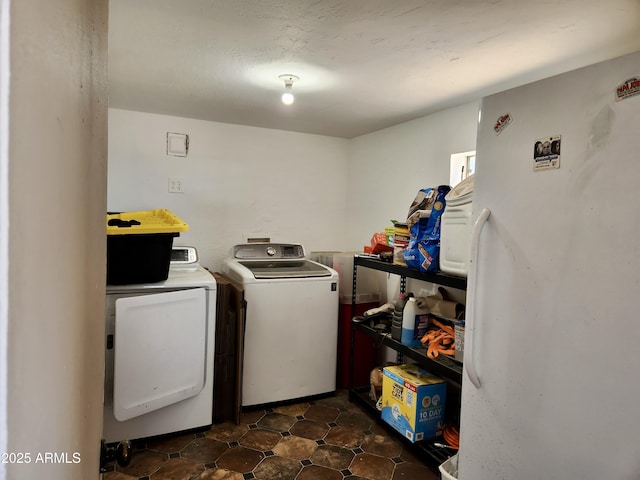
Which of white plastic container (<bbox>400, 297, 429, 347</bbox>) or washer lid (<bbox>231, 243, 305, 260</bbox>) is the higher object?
washer lid (<bbox>231, 243, 305, 260</bbox>)

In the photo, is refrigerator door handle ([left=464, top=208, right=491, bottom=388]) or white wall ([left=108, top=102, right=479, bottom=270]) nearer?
refrigerator door handle ([left=464, top=208, right=491, bottom=388])

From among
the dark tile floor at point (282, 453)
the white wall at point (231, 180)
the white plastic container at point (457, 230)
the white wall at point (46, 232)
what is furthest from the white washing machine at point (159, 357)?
the white wall at point (46, 232)

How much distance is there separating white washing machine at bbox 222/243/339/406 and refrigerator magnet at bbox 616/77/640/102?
2.03 metres

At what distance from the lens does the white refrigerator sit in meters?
0.94

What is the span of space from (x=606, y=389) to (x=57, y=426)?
3.77ft

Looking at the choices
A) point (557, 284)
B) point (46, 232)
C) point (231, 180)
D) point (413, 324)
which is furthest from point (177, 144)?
point (46, 232)

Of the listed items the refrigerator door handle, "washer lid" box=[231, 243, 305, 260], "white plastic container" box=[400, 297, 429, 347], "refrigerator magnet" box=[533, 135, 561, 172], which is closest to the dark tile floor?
"white plastic container" box=[400, 297, 429, 347]

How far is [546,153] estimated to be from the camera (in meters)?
1.12

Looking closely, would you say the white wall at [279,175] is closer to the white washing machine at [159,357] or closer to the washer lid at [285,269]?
the washer lid at [285,269]

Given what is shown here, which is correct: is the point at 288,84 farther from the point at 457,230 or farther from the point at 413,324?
the point at 413,324

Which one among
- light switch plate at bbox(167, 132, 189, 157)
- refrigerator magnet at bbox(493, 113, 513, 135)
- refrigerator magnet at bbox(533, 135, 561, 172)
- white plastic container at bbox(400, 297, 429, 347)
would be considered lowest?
white plastic container at bbox(400, 297, 429, 347)

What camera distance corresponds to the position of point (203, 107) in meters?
2.71

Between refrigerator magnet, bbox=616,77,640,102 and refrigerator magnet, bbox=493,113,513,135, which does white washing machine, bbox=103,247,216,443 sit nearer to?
refrigerator magnet, bbox=493,113,513,135

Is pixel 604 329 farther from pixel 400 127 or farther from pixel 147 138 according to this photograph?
pixel 147 138
